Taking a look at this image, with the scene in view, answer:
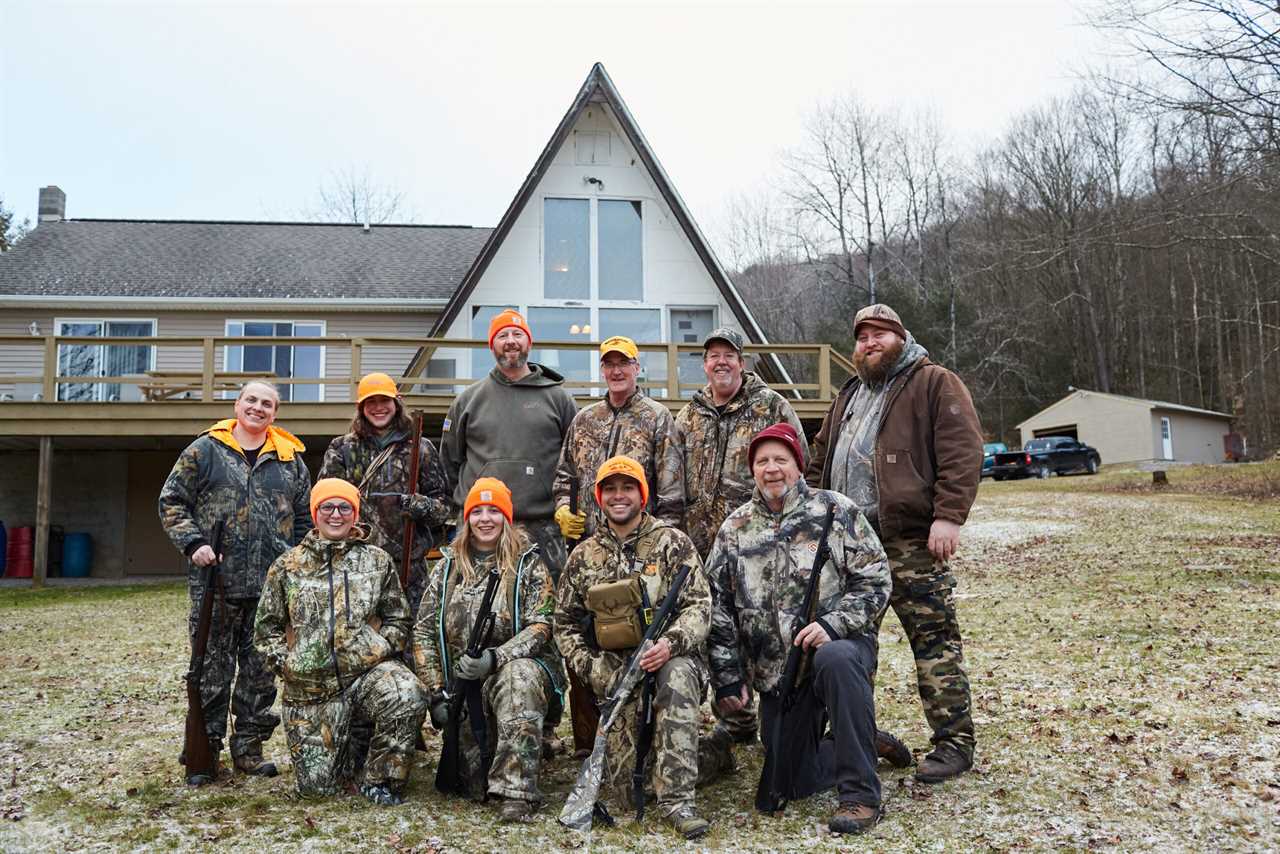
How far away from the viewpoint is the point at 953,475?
397 cm

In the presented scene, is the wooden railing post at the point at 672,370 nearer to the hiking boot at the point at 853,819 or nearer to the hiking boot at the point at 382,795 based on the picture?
the hiking boot at the point at 382,795

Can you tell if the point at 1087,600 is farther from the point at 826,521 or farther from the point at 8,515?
the point at 8,515

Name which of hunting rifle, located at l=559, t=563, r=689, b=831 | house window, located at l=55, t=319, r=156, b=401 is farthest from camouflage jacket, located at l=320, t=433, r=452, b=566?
house window, located at l=55, t=319, r=156, b=401

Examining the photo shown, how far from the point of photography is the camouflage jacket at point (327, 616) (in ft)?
13.1

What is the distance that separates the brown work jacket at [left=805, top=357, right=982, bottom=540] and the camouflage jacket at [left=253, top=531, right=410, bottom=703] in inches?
92.4

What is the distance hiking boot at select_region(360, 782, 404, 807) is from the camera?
152 inches

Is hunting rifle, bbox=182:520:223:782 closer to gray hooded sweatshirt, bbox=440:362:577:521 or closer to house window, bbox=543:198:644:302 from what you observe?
gray hooded sweatshirt, bbox=440:362:577:521

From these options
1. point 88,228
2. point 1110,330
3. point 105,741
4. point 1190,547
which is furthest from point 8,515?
point 1110,330

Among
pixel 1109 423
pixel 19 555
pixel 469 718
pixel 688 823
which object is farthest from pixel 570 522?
pixel 1109 423

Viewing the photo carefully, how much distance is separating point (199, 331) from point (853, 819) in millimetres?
16494

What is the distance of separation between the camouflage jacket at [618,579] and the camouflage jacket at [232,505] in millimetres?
1593

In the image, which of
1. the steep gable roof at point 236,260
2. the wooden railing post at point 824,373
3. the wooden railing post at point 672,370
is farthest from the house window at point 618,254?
the steep gable roof at point 236,260

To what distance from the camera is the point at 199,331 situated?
16.8 metres

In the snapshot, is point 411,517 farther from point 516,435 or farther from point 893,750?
point 893,750
